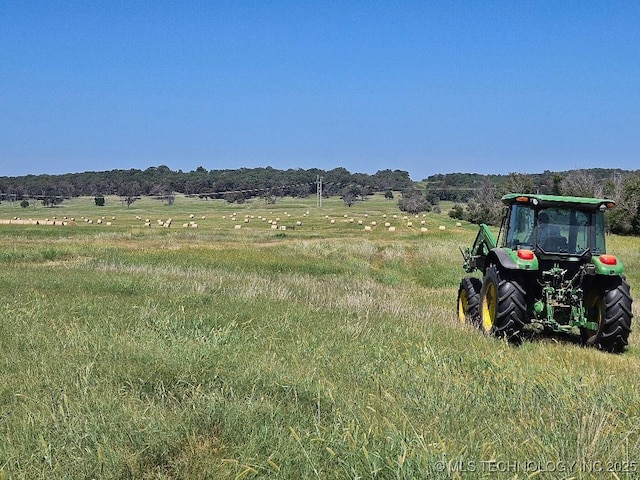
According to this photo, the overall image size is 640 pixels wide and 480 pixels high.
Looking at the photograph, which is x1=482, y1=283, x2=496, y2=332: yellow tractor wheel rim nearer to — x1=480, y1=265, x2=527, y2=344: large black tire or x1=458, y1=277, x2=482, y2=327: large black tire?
x1=458, y1=277, x2=482, y2=327: large black tire

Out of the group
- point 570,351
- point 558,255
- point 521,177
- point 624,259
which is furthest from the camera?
point 521,177

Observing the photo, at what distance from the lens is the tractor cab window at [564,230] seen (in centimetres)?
937

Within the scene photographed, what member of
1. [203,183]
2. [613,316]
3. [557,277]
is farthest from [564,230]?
[203,183]

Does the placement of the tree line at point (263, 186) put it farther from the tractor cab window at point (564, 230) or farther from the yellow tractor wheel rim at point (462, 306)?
the tractor cab window at point (564, 230)

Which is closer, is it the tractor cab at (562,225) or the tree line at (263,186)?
the tractor cab at (562,225)

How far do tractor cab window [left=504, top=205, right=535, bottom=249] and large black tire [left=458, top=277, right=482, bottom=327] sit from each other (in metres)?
1.17

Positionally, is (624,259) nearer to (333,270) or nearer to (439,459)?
(333,270)

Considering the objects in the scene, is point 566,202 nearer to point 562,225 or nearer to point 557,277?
point 562,225

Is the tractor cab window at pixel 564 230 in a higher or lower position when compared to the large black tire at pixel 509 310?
Result: higher

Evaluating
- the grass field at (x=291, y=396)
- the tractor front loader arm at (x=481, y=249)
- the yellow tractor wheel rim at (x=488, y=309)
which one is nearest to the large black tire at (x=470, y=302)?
the yellow tractor wheel rim at (x=488, y=309)

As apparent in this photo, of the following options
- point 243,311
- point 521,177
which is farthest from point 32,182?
point 243,311

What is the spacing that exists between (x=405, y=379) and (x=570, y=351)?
3.58 m

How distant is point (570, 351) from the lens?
8023 mm

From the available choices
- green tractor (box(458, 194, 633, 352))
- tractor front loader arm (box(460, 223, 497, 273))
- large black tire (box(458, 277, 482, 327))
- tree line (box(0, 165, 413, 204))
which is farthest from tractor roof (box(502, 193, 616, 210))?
tree line (box(0, 165, 413, 204))
